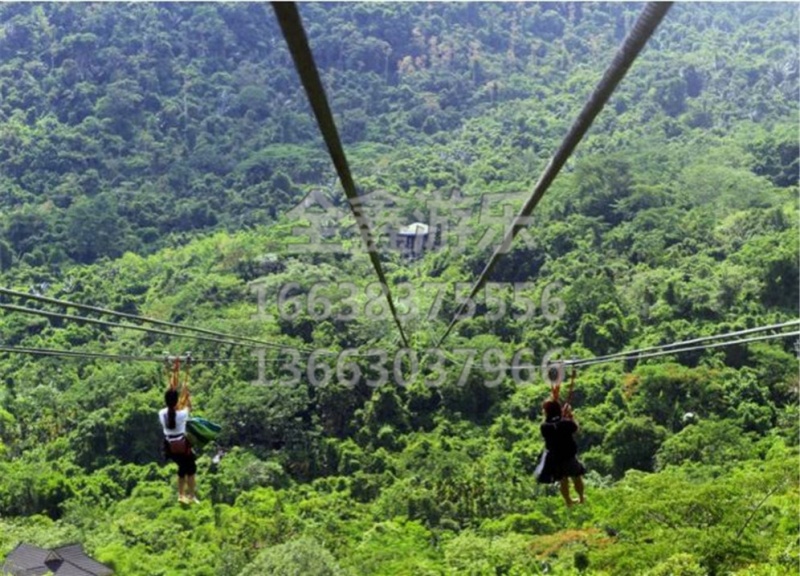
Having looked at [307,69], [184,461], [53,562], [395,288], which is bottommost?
[53,562]

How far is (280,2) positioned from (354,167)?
66382 millimetres

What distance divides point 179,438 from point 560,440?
2.64 m

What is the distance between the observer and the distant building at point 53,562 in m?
19.7

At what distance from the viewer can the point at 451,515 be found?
23.3 metres

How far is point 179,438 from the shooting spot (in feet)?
23.3

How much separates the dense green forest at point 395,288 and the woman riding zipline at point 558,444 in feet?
8.81

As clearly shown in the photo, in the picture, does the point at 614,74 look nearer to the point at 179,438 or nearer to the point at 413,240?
the point at 179,438

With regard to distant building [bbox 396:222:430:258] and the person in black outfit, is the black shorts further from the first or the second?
distant building [bbox 396:222:430:258]

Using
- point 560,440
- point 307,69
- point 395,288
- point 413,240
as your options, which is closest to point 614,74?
point 307,69

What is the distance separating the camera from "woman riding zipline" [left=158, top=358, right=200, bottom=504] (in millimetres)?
6869

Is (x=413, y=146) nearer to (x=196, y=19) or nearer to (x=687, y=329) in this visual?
(x=196, y=19)

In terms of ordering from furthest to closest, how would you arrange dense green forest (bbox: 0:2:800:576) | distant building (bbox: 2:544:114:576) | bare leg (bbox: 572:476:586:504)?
dense green forest (bbox: 0:2:800:576)
distant building (bbox: 2:544:114:576)
bare leg (bbox: 572:476:586:504)

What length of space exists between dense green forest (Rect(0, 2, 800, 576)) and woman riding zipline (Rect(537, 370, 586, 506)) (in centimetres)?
269

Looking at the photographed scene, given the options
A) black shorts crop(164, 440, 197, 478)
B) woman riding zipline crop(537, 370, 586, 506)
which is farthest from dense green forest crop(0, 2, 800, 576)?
woman riding zipline crop(537, 370, 586, 506)
